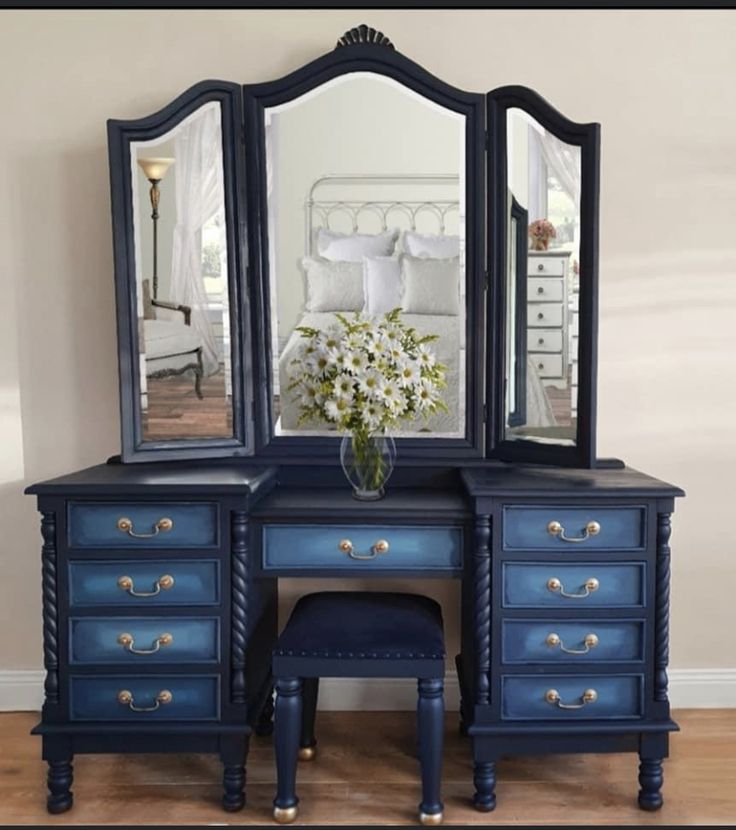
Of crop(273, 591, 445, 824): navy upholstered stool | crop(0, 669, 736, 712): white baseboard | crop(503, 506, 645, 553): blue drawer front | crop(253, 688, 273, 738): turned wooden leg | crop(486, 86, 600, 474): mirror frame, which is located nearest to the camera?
crop(273, 591, 445, 824): navy upholstered stool

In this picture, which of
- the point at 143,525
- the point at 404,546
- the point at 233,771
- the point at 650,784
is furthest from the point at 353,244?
the point at 650,784

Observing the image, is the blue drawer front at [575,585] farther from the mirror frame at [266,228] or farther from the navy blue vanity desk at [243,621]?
the mirror frame at [266,228]

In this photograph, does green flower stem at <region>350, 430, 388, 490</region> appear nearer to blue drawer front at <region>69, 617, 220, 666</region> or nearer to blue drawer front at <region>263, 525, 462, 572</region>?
blue drawer front at <region>263, 525, 462, 572</region>

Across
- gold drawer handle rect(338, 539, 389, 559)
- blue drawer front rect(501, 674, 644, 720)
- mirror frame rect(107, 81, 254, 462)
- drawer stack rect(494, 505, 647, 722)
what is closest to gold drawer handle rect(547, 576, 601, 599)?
drawer stack rect(494, 505, 647, 722)

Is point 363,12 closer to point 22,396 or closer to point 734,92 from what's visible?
point 734,92

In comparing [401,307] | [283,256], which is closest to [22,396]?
[283,256]

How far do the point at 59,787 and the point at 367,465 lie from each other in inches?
44.8

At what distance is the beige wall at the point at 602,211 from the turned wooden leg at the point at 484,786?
0.66 m

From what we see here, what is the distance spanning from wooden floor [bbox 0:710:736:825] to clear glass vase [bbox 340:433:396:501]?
29.9 inches

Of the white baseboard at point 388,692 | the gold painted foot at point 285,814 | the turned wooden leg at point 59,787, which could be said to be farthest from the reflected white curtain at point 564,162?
the turned wooden leg at point 59,787

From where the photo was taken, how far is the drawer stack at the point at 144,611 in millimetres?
2297

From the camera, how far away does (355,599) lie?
2502 mm

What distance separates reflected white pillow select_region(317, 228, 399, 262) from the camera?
2.65 m

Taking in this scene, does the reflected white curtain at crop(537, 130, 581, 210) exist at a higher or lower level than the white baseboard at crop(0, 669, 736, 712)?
higher
